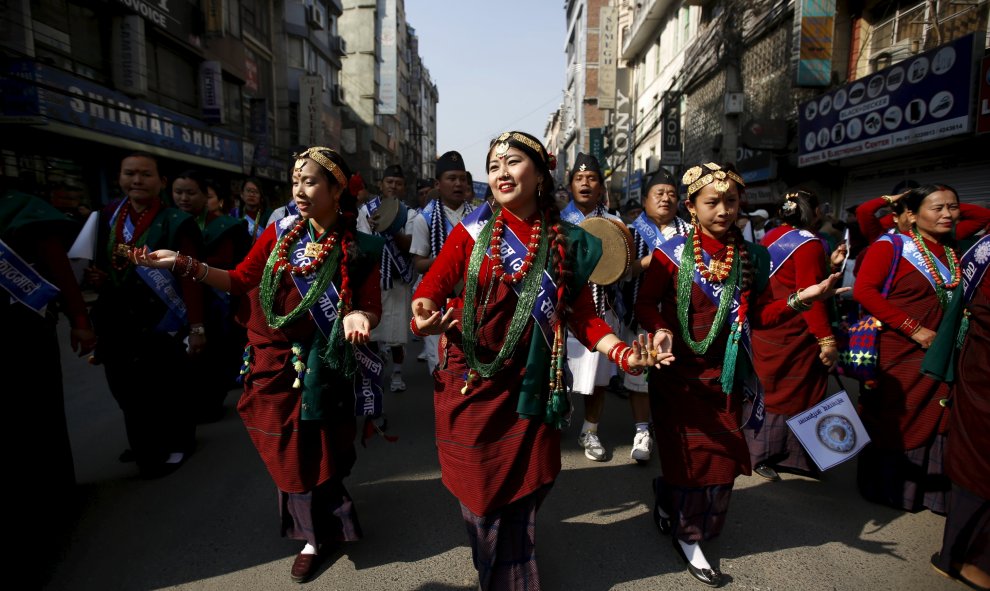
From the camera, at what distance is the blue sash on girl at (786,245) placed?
3418mm

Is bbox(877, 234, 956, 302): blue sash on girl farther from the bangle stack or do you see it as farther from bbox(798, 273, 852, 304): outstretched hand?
the bangle stack

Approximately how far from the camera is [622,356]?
81.2 inches

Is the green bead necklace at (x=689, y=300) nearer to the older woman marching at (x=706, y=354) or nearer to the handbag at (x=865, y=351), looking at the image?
the older woman marching at (x=706, y=354)

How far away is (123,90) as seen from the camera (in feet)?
42.0

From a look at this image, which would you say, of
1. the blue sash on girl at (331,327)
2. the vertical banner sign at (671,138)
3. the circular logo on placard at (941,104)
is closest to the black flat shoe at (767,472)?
the blue sash on girl at (331,327)

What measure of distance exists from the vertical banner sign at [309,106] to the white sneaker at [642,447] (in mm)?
21103

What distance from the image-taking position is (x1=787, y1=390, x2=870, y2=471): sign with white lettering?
2.92m

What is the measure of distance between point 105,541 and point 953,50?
10791 mm

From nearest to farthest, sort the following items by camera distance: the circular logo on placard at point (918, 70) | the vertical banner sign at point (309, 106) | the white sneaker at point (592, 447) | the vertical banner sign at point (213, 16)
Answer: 1. the white sneaker at point (592, 447)
2. the circular logo on placard at point (918, 70)
3. the vertical banner sign at point (213, 16)
4. the vertical banner sign at point (309, 106)

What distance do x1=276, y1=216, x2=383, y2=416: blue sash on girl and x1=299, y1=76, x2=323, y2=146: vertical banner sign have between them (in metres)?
21.2

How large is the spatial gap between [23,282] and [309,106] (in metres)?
21.8

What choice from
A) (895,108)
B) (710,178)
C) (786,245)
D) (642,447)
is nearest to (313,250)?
(710,178)

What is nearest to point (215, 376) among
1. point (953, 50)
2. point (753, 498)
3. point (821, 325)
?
point (753, 498)

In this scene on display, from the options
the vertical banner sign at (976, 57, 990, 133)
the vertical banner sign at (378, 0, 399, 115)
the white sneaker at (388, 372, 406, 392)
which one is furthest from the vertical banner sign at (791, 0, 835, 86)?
the vertical banner sign at (378, 0, 399, 115)
